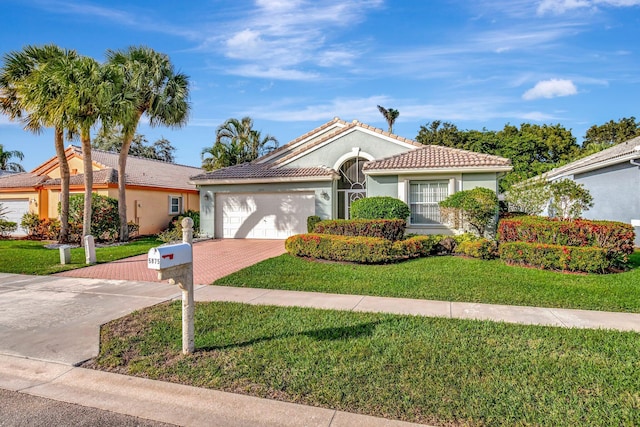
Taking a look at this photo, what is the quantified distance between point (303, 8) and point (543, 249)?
29.9ft

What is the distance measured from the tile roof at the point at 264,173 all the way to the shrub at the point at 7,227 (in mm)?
12171

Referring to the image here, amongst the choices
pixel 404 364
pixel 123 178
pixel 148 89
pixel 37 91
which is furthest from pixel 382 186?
pixel 37 91

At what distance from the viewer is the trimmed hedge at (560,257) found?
863 centimetres

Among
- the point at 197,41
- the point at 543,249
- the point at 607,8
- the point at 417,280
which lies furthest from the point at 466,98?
the point at 197,41

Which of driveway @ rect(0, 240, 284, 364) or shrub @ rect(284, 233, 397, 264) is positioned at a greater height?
shrub @ rect(284, 233, 397, 264)

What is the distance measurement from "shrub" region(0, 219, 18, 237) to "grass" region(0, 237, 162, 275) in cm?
550

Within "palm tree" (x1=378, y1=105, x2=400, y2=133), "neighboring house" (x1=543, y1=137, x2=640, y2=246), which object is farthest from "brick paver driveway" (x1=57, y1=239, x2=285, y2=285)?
"palm tree" (x1=378, y1=105, x2=400, y2=133)

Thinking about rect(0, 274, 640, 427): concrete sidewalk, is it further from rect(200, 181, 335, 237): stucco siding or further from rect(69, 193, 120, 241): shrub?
rect(200, 181, 335, 237): stucco siding

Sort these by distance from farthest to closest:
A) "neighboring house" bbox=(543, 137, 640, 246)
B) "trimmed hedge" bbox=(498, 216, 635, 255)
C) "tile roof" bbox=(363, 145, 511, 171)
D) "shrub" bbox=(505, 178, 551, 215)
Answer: "tile roof" bbox=(363, 145, 511, 171) < "shrub" bbox=(505, 178, 551, 215) < "neighboring house" bbox=(543, 137, 640, 246) < "trimmed hedge" bbox=(498, 216, 635, 255)

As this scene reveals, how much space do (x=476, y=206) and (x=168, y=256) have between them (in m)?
11.0

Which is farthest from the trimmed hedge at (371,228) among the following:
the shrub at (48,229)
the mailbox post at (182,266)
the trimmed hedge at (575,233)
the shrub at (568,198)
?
the shrub at (48,229)

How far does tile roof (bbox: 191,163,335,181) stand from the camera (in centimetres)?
1638

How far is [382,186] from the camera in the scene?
1501 centimetres

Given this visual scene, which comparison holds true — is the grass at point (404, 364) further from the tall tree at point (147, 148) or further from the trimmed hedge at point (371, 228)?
the tall tree at point (147, 148)
